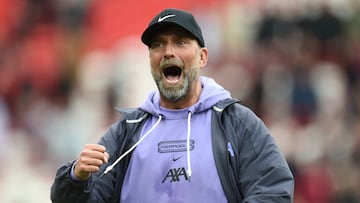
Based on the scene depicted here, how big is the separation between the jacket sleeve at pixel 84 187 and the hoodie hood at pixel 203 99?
0.94 ft

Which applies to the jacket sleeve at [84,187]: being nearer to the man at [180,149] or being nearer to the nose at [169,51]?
the man at [180,149]

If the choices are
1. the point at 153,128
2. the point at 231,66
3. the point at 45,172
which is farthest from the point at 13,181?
the point at 153,128

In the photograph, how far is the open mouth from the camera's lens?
20.9 feet

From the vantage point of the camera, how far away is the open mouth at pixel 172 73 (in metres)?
6.37

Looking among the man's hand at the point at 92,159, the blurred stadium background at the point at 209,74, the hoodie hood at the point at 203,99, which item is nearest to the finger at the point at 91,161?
the man's hand at the point at 92,159

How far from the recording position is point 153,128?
641cm

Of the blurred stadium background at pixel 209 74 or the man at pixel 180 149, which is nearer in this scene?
the man at pixel 180 149

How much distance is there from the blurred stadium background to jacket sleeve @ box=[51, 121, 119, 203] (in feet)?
18.7

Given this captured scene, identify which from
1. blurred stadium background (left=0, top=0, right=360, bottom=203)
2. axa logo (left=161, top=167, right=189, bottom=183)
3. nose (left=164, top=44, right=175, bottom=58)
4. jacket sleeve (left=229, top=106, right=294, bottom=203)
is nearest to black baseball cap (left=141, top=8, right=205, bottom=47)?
nose (left=164, top=44, right=175, bottom=58)

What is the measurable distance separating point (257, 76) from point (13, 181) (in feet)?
9.31

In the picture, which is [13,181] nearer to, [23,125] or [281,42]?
[23,125]

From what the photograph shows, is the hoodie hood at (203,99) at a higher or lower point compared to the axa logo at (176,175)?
higher

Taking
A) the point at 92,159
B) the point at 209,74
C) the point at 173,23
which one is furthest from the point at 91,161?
the point at 209,74

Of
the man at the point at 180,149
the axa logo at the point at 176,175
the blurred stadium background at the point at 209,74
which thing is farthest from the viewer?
the blurred stadium background at the point at 209,74
